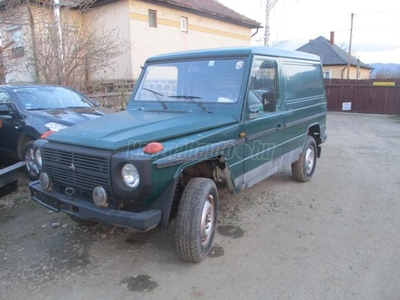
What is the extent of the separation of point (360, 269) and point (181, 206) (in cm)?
181

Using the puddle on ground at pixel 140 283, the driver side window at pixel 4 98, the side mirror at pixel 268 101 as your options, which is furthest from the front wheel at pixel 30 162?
the side mirror at pixel 268 101

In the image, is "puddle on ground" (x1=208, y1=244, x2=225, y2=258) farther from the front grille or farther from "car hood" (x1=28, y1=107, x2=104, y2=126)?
"car hood" (x1=28, y1=107, x2=104, y2=126)

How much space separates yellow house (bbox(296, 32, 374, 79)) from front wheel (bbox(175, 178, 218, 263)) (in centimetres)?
3807

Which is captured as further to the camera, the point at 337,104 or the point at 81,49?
the point at 337,104

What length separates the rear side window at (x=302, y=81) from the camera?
16.7 feet

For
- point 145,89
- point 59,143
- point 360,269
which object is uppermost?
point 145,89

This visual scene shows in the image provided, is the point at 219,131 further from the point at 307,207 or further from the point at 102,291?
the point at 307,207

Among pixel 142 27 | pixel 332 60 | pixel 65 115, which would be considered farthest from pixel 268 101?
pixel 332 60

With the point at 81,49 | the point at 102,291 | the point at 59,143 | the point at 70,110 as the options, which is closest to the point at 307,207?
the point at 102,291

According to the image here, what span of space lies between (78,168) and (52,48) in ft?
28.8

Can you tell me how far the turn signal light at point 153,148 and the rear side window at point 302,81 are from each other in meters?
2.67

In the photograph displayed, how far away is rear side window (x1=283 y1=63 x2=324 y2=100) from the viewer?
5.08 metres

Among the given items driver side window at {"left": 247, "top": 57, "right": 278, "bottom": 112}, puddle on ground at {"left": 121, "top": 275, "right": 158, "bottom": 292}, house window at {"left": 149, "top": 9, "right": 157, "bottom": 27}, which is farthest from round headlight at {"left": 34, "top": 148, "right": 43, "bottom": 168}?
→ house window at {"left": 149, "top": 9, "right": 157, "bottom": 27}

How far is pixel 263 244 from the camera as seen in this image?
3.87 m
